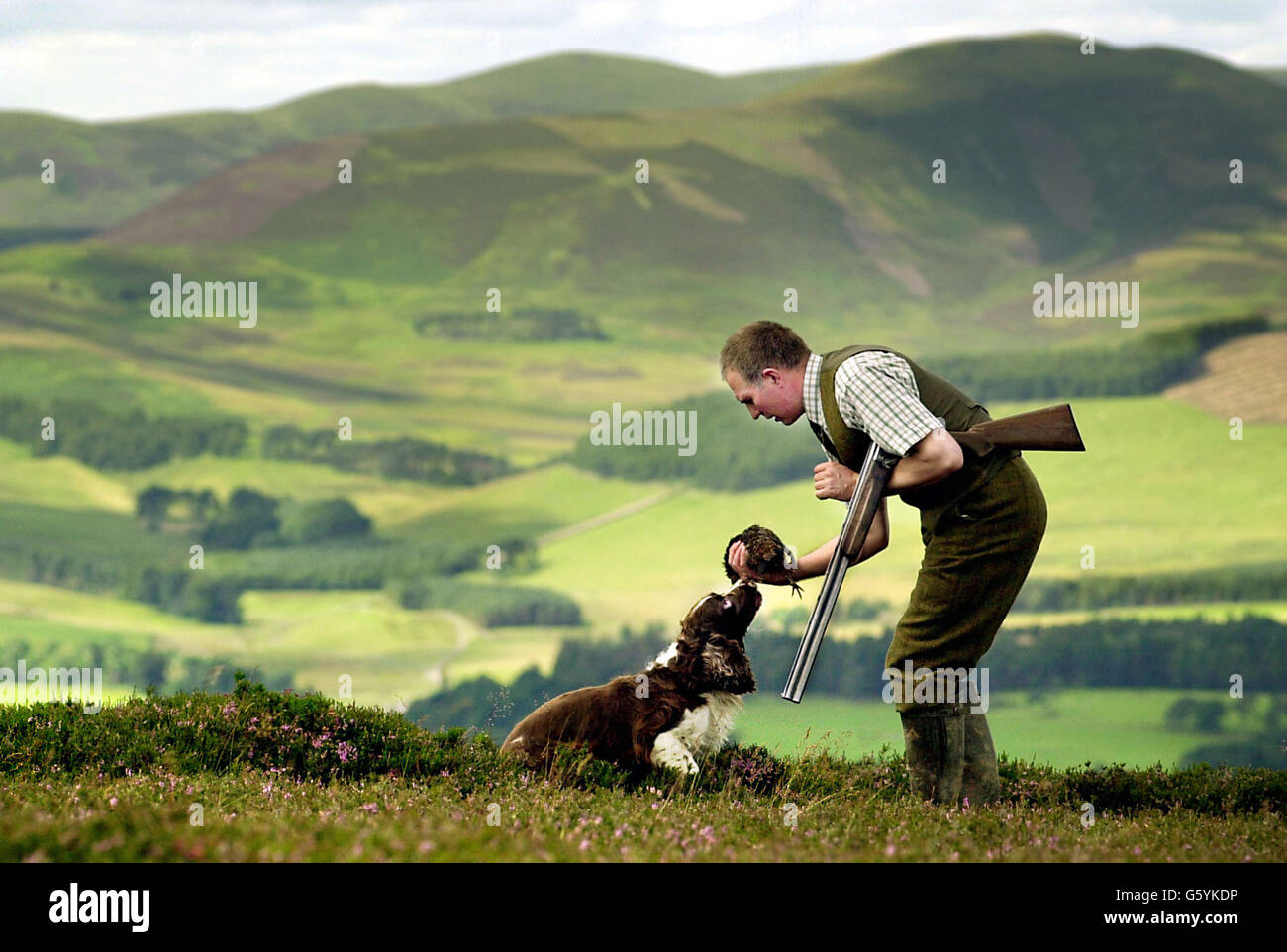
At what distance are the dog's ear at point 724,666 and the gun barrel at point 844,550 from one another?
0.67 metres

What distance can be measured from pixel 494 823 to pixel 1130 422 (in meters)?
90.4

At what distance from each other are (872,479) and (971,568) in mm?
801

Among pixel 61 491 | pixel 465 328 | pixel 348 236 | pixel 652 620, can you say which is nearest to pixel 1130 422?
pixel 652 620

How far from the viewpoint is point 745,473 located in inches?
3585

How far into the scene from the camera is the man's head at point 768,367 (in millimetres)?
8141

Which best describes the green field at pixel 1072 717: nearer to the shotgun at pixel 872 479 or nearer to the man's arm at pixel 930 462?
the shotgun at pixel 872 479

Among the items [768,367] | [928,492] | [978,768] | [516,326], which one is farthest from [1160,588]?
[768,367]

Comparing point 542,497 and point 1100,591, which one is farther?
point 542,497

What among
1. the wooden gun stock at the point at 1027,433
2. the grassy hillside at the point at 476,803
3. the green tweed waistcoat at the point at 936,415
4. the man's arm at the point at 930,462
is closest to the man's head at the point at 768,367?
the green tweed waistcoat at the point at 936,415

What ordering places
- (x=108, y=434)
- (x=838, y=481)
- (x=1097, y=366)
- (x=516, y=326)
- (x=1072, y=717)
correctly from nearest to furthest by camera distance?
(x=838, y=481), (x=1072, y=717), (x=1097, y=366), (x=108, y=434), (x=516, y=326)

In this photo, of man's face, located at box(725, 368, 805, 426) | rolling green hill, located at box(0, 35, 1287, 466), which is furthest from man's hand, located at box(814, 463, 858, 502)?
rolling green hill, located at box(0, 35, 1287, 466)

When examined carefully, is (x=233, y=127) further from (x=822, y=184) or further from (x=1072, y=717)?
(x=1072, y=717)

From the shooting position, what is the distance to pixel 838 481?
Result: 832 cm

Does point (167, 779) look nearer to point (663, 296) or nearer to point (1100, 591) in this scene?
point (1100, 591)
